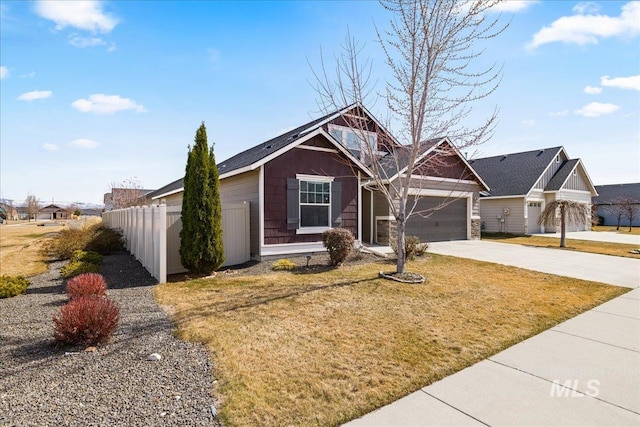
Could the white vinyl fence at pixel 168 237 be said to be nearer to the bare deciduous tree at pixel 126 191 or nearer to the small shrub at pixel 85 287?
the small shrub at pixel 85 287

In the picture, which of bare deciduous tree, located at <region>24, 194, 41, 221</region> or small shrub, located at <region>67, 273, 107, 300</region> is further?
bare deciduous tree, located at <region>24, 194, 41, 221</region>

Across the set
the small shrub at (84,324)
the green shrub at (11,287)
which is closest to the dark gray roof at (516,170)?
the small shrub at (84,324)

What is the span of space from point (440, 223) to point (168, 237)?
42.1ft

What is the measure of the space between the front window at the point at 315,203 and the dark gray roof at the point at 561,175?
791 inches

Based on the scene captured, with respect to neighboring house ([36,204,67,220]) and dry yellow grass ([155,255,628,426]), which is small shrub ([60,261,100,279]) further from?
neighboring house ([36,204,67,220])

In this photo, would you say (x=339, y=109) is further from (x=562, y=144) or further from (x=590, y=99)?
(x=562, y=144)

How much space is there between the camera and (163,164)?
2223cm

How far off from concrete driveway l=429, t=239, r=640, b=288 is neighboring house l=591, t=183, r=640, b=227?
99.8ft

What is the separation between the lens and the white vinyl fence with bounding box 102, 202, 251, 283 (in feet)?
25.4

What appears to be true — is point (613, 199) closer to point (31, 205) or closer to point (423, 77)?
point (423, 77)

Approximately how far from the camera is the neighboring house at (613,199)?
3641cm

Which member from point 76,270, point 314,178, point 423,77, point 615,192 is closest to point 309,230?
point 314,178

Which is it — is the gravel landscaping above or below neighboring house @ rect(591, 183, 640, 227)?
below

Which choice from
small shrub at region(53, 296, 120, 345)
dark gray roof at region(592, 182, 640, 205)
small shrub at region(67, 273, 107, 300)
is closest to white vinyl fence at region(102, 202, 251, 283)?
small shrub at region(67, 273, 107, 300)
